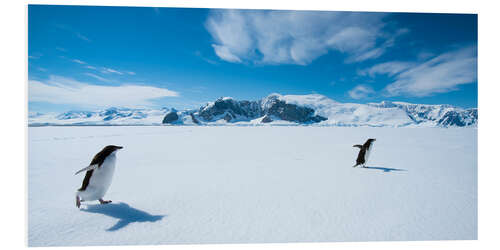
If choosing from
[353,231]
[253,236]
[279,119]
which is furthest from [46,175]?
[279,119]

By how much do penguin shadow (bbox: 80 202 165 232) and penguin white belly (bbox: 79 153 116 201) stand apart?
13 cm

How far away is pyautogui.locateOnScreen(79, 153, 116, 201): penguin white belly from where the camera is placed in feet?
7.33

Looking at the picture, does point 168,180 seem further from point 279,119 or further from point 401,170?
point 279,119

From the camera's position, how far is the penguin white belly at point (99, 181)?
2.23 m

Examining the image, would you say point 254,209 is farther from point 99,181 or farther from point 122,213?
point 99,181

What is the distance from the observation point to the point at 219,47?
4.82m

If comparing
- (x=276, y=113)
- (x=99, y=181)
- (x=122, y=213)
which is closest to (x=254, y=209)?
(x=122, y=213)

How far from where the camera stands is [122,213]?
2.23 metres

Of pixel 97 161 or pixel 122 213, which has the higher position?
pixel 97 161

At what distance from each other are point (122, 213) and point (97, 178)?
0.48 metres

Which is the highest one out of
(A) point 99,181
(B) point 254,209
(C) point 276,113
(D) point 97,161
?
(C) point 276,113

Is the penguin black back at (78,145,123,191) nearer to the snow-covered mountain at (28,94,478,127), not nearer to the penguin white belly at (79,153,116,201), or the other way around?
the penguin white belly at (79,153,116,201)

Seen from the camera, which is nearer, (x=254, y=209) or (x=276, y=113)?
(x=254, y=209)

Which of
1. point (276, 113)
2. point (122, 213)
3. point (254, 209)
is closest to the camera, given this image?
point (122, 213)
